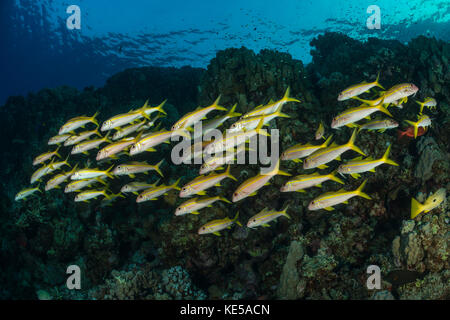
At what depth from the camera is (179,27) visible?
1235 inches

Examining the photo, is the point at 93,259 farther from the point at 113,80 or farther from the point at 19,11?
the point at 19,11

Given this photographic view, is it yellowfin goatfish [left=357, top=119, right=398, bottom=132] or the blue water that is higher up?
the blue water

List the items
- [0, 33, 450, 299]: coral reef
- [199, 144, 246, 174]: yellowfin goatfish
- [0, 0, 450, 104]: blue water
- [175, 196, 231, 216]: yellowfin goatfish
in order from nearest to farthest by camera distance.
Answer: [199, 144, 246, 174]: yellowfin goatfish < [175, 196, 231, 216]: yellowfin goatfish < [0, 33, 450, 299]: coral reef < [0, 0, 450, 104]: blue water

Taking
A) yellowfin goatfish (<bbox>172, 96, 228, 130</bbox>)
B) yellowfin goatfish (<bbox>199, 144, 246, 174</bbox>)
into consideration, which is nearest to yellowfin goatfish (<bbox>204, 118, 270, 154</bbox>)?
yellowfin goatfish (<bbox>199, 144, 246, 174</bbox>)

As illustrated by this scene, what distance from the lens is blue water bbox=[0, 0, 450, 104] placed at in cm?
2794

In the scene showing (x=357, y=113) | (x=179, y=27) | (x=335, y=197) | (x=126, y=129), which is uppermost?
(x=179, y=27)

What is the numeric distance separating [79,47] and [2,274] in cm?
3651

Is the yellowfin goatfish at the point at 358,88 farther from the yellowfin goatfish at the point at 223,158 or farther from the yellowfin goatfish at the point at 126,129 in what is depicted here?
the yellowfin goatfish at the point at 126,129

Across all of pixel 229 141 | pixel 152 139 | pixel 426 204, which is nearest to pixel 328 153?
pixel 229 141

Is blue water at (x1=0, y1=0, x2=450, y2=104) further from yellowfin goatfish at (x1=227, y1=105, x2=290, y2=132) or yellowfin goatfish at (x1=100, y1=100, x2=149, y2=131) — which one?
yellowfin goatfish at (x1=227, y1=105, x2=290, y2=132)

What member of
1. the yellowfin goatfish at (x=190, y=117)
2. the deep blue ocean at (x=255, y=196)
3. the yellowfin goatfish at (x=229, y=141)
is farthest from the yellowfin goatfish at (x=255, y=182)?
the yellowfin goatfish at (x=190, y=117)

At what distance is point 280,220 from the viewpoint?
6105 mm

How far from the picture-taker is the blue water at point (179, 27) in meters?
27.9

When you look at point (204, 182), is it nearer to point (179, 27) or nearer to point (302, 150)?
point (302, 150)
